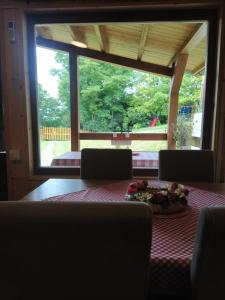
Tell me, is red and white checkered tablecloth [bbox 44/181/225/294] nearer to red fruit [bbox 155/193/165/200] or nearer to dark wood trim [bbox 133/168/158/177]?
red fruit [bbox 155/193/165/200]

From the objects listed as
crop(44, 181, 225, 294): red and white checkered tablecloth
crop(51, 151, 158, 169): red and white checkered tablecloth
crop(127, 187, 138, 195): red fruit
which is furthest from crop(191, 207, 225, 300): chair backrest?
crop(51, 151, 158, 169): red and white checkered tablecloth

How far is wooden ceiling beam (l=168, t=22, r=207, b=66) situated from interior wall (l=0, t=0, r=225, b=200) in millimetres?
285

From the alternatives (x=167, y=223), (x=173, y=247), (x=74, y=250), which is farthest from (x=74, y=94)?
(x=74, y=250)

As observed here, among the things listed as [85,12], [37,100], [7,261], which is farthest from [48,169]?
[7,261]

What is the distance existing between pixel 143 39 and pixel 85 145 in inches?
60.5

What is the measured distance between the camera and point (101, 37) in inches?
122

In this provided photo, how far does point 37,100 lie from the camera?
8.69 ft

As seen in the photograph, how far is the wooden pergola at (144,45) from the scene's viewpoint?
2703 millimetres

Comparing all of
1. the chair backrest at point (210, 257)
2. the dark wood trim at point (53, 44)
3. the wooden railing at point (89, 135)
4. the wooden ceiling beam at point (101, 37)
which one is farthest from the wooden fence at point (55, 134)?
the chair backrest at point (210, 257)

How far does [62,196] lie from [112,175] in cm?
61

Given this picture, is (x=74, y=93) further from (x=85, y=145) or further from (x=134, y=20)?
(x=134, y=20)

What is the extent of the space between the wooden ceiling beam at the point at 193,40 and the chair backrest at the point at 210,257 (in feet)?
7.82

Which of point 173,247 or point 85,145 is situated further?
point 85,145

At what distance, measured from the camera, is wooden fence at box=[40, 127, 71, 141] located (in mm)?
2830
